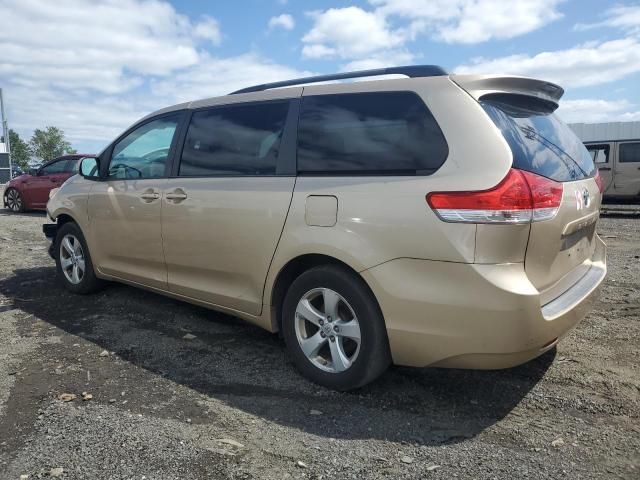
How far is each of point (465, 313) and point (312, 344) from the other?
1.04 metres

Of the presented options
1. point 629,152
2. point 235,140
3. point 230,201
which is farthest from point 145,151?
point 629,152

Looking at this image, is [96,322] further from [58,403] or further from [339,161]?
[339,161]

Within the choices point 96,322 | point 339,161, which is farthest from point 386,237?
point 96,322

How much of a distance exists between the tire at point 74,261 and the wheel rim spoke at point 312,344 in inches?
114

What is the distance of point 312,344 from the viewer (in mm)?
3256

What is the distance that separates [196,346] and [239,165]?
145 centimetres

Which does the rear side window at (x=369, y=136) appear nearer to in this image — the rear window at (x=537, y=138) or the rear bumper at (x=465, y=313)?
the rear window at (x=537, y=138)

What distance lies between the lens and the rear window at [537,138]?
277 centimetres

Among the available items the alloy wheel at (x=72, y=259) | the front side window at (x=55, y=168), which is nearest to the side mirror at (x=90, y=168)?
the alloy wheel at (x=72, y=259)

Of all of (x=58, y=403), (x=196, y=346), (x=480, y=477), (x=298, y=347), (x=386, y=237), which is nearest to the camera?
(x=480, y=477)

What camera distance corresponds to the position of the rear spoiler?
9.42 ft

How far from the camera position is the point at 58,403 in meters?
3.12

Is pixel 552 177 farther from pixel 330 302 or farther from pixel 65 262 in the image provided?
pixel 65 262

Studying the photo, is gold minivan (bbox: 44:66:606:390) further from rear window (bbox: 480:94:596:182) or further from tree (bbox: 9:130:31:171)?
tree (bbox: 9:130:31:171)
